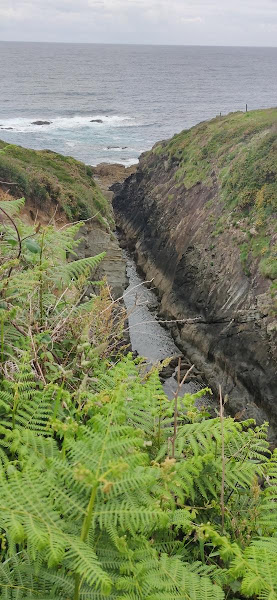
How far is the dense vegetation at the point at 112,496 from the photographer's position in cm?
230

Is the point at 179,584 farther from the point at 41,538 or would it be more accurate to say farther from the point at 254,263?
the point at 254,263

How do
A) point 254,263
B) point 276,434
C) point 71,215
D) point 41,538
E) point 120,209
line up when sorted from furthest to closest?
point 120,209
point 71,215
point 254,263
point 276,434
point 41,538

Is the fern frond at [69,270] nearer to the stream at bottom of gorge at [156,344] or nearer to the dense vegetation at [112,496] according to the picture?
the dense vegetation at [112,496]

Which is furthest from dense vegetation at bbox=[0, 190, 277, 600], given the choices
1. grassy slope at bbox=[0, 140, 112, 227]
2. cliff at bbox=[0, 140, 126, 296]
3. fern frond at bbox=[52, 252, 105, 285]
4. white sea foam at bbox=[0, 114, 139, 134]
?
white sea foam at bbox=[0, 114, 139, 134]

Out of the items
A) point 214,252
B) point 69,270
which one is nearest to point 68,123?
point 214,252

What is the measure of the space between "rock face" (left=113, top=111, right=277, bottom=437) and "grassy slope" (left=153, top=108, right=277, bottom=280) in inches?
3.4

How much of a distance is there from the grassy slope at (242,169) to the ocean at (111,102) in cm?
2680

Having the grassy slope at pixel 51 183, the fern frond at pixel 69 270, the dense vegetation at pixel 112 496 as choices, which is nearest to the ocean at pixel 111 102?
the grassy slope at pixel 51 183

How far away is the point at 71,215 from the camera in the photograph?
927 inches

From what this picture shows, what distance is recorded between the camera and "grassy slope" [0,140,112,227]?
22953mm

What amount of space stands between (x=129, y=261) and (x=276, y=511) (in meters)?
30.7

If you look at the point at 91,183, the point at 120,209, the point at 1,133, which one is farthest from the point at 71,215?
the point at 1,133

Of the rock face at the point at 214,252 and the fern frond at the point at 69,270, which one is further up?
the fern frond at the point at 69,270

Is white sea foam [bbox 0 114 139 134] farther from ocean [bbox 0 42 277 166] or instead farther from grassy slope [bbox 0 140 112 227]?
grassy slope [bbox 0 140 112 227]
